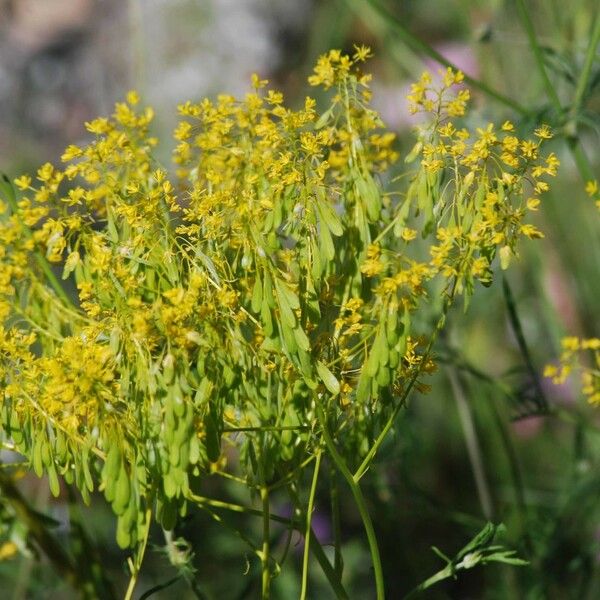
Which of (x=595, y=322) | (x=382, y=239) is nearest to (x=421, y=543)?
(x=595, y=322)

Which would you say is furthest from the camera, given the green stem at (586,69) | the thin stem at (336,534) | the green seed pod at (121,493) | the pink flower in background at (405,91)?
the pink flower in background at (405,91)

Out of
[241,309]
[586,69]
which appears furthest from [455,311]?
[241,309]

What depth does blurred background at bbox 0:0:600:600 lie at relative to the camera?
1585 millimetres

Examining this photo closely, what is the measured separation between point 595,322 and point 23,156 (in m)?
1.54

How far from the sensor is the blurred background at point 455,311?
1.58 meters

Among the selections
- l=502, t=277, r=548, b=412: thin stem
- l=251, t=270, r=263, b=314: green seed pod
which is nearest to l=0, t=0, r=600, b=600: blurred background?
l=502, t=277, r=548, b=412: thin stem

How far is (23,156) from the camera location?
268 centimetres

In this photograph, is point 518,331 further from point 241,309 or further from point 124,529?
point 124,529

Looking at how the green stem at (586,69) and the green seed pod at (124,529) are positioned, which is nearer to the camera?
the green seed pod at (124,529)

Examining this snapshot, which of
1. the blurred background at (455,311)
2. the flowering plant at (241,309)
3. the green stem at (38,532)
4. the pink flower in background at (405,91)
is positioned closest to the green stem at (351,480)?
the flowering plant at (241,309)

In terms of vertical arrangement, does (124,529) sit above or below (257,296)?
below

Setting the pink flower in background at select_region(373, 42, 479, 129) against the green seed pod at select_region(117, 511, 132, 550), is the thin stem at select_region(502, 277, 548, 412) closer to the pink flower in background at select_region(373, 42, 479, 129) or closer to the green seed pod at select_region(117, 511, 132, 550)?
the green seed pod at select_region(117, 511, 132, 550)

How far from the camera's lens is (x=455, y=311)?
6.30 ft

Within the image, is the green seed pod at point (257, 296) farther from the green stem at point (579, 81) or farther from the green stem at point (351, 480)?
the green stem at point (579, 81)
